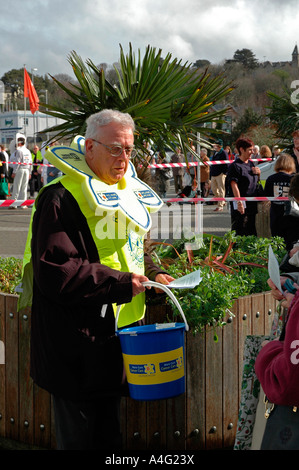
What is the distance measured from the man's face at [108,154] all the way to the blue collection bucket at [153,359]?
1.69 feet

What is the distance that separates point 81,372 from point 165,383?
359mm

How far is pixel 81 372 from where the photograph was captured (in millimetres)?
2746

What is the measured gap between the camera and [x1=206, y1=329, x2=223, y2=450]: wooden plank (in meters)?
3.54

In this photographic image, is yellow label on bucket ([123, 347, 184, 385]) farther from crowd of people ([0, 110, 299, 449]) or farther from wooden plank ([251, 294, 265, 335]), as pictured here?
wooden plank ([251, 294, 265, 335])

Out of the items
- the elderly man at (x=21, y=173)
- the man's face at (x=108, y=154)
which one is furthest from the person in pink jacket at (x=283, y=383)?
the elderly man at (x=21, y=173)

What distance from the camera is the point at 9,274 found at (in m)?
4.49

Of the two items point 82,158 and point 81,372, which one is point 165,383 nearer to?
point 81,372

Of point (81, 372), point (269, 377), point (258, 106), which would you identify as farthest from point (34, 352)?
point (258, 106)

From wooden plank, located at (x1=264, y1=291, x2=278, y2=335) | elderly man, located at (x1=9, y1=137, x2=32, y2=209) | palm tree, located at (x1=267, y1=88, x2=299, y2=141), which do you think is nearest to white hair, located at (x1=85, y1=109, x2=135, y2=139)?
wooden plank, located at (x1=264, y1=291, x2=278, y2=335)

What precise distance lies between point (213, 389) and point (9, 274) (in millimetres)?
1699

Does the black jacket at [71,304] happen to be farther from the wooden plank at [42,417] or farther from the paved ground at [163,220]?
the paved ground at [163,220]

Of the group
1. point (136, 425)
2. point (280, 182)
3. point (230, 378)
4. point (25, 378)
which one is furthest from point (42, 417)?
point (280, 182)

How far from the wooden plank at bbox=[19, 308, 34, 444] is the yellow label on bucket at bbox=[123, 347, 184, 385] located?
1020 mm

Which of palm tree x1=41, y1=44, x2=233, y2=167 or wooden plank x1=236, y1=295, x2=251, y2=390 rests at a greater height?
palm tree x1=41, y1=44, x2=233, y2=167
